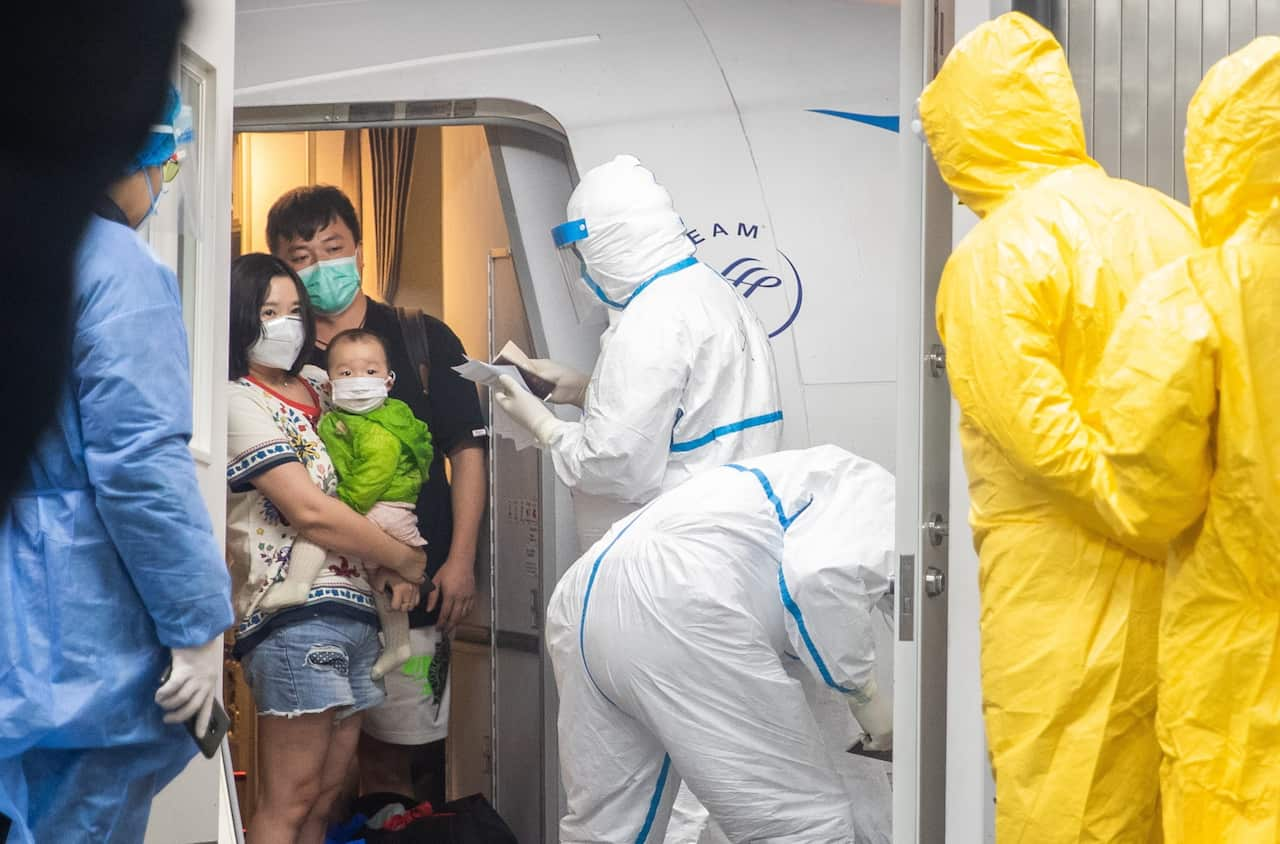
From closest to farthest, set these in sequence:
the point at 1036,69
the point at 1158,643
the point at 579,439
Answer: the point at 1158,643 < the point at 1036,69 < the point at 579,439

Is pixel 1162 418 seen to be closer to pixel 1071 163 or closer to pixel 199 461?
pixel 1071 163

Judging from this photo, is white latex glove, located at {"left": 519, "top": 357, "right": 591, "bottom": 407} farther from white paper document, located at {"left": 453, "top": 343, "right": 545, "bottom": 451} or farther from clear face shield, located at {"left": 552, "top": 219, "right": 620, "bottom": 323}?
clear face shield, located at {"left": 552, "top": 219, "right": 620, "bottom": 323}

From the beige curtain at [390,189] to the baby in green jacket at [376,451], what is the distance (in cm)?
89

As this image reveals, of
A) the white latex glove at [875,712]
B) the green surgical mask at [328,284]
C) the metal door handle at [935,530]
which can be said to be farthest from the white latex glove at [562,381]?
the metal door handle at [935,530]

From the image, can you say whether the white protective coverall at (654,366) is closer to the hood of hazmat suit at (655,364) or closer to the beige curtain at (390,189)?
the hood of hazmat suit at (655,364)

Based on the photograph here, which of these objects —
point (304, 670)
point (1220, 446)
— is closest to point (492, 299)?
point (304, 670)

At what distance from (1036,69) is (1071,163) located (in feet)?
0.46

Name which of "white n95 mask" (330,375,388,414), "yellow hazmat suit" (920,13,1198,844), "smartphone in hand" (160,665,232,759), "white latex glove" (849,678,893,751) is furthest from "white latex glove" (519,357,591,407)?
"yellow hazmat suit" (920,13,1198,844)

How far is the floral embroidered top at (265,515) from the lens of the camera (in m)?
3.52

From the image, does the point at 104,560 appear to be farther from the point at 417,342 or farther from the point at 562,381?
the point at 417,342

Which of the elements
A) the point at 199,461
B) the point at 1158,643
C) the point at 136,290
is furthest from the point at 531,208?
the point at 1158,643

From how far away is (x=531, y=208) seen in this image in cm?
421

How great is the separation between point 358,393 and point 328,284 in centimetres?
44

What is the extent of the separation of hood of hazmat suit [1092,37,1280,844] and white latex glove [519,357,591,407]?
2.33 m
